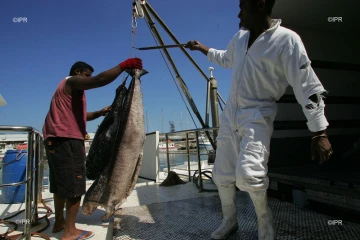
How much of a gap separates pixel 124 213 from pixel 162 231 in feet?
2.84

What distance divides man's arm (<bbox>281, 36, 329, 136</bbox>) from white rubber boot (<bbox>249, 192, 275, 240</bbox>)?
24.8 inches

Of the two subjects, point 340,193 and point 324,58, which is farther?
point 324,58

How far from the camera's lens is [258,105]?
80.8 inches

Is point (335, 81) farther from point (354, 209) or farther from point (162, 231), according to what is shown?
point (162, 231)

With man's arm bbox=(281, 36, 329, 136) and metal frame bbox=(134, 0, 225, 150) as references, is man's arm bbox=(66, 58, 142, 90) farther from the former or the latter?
metal frame bbox=(134, 0, 225, 150)

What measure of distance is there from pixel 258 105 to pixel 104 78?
4.77ft

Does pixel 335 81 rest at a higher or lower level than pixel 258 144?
Answer: higher

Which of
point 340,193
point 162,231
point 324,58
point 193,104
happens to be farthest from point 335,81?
point 162,231

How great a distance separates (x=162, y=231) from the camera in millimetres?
2518

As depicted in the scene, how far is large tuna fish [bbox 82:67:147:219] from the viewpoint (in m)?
2.63

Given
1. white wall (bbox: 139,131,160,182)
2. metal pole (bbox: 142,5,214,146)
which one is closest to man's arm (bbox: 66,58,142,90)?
metal pole (bbox: 142,5,214,146)

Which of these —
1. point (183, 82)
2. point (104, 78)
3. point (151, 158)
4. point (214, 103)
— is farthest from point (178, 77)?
point (104, 78)

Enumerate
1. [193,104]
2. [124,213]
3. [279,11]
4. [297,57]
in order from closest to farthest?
[297,57] < [124,213] < [279,11] < [193,104]

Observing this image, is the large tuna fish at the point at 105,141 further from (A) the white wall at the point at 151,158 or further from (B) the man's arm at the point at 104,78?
(A) the white wall at the point at 151,158
